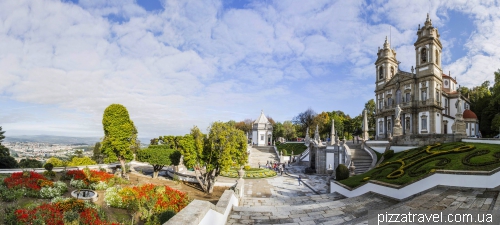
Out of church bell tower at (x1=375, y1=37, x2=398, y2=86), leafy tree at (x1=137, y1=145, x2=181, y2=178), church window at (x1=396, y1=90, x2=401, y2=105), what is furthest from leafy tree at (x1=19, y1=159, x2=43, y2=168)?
church bell tower at (x1=375, y1=37, x2=398, y2=86)

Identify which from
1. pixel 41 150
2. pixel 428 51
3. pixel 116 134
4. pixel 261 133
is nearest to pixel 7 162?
pixel 116 134

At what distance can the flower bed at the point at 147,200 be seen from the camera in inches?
392

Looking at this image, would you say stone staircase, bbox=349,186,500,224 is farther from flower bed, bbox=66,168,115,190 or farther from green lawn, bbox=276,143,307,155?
green lawn, bbox=276,143,307,155

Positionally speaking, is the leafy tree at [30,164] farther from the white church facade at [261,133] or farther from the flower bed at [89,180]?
the white church facade at [261,133]

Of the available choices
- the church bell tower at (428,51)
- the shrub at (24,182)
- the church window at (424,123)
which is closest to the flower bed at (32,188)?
the shrub at (24,182)

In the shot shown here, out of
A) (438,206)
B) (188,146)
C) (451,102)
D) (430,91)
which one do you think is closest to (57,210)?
(188,146)

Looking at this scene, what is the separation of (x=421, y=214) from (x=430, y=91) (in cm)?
3654

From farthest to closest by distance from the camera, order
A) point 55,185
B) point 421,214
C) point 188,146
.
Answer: point 188,146 → point 55,185 → point 421,214

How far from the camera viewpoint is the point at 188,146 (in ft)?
62.2

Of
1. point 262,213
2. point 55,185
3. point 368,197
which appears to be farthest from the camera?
point 55,185

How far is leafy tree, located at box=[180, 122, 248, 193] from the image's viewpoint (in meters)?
17.6

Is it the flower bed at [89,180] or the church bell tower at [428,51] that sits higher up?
the church bell tower at [428,51]

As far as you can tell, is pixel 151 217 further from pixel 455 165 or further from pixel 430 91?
pixel 430 91

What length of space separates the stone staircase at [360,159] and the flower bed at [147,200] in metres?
16.6
